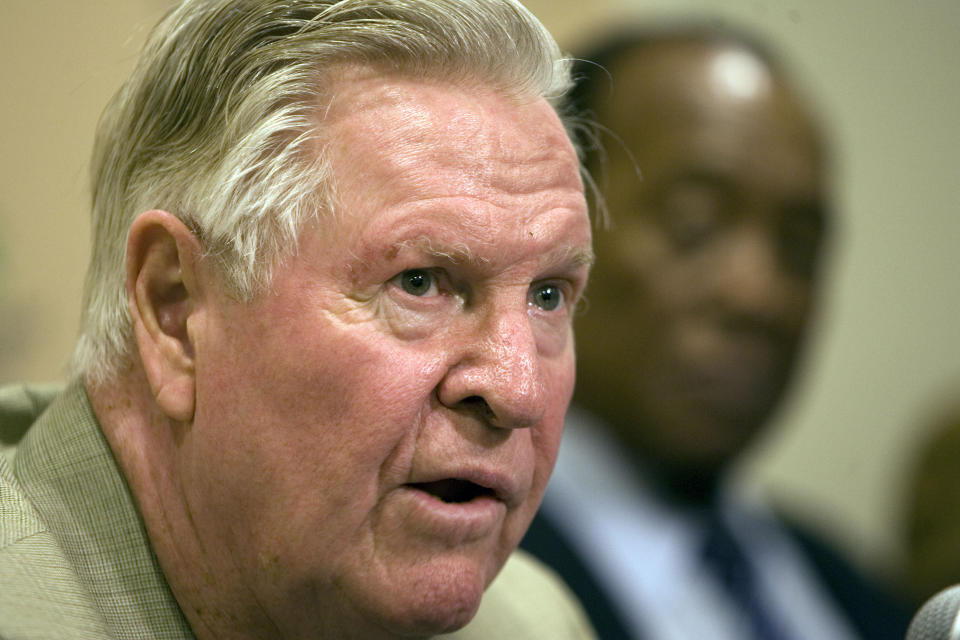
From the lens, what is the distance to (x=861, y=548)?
11.2 feet

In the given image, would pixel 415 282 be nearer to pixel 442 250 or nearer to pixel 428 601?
pixel 442 250

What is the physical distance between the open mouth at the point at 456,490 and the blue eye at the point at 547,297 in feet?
0.79

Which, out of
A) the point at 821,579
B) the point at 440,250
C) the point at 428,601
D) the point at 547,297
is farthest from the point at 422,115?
the point at 821,579

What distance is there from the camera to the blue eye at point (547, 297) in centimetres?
134

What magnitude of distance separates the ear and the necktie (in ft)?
6.19

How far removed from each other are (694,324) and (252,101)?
1.79 meters

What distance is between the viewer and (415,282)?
121 cm

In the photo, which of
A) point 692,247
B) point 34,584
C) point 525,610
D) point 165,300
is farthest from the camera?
point 692,247

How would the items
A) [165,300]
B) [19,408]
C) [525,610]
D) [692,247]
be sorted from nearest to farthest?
[165,300] → [19,408] → [525,610] → [692,247]

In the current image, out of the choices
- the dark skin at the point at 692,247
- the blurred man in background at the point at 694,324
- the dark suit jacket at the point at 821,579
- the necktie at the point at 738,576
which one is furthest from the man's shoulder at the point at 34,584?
the necktie at the point at 738,576

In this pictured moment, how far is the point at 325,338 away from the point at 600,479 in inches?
70.2

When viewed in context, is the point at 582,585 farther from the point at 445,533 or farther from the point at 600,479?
the point at 445,533

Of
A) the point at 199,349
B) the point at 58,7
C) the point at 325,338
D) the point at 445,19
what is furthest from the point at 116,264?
the point at 58,7

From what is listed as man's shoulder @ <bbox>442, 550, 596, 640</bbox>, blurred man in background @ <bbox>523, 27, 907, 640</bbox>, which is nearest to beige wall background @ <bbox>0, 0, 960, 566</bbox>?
blurred man in background @ <bbox>523, 27, 907, 640</bbox>
